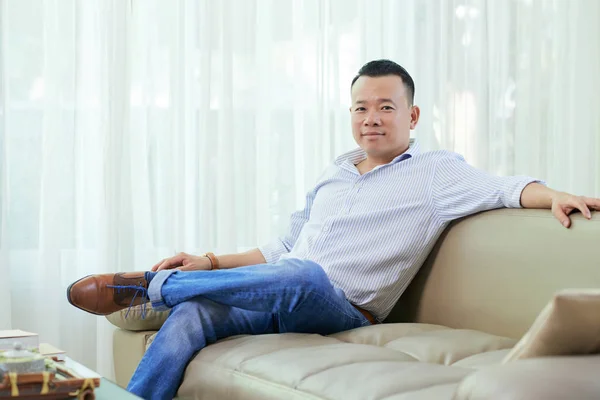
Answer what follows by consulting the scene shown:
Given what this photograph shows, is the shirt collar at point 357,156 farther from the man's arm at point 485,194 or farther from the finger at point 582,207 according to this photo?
the finger at point 582,207

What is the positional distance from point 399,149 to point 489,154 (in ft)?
4.69

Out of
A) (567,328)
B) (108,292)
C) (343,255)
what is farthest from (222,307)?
(567,328)

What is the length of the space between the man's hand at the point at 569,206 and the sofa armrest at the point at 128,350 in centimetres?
113

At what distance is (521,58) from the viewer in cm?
395

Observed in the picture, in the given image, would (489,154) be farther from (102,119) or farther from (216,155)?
(102,119)

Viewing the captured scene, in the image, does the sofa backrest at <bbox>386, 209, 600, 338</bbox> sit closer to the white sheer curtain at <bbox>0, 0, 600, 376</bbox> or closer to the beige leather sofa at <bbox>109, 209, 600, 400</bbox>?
the beige leather sofa at <bbox>109, 209, 600, 400</bbox>

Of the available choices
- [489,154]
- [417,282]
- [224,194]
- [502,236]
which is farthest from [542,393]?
[489,154]

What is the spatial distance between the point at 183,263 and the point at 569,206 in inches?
43.5

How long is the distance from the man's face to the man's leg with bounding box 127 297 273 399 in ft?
2.30

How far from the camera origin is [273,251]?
9.06ft

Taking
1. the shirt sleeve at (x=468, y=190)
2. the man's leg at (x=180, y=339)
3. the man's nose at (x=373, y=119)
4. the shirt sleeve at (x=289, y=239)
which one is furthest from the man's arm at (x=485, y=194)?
the man's leg at (x=180, y=339)

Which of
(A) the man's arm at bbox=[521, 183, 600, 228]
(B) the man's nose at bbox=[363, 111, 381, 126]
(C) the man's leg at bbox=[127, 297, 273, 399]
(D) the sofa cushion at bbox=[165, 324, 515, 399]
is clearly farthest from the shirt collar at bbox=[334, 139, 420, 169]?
(C) the man's leg at bbox=[127, 297, 273, 399]

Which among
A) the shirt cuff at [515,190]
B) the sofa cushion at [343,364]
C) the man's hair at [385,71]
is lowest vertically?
the sofa cushion at [343,364]

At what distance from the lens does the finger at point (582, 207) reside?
6.65ft
